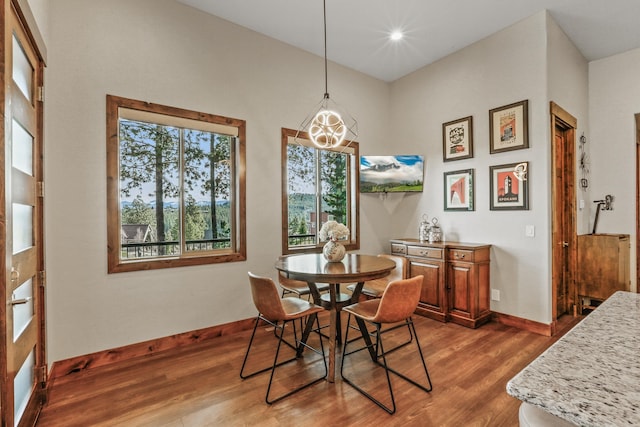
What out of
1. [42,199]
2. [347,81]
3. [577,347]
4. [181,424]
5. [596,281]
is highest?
[347,81]

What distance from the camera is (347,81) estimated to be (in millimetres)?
4574

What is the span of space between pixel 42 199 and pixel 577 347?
3.01m

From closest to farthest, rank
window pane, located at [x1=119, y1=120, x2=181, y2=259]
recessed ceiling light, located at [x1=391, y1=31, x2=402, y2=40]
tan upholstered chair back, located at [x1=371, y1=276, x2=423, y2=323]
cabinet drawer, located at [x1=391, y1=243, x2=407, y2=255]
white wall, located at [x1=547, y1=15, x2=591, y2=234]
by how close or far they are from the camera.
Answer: tan upholstered chair back, located at [x1=371, y1=276, x2=423, y2=323]
window pane, located at [x1=119, y1=120, x2=181, y2=259]
white wall, located at [x1=547, y1=15, x2=591, y2=234]
recessed ceiling light, located at [x1=391, y1=31, x2=402, y2=40]
cabinet drawer, located at [x1=391, y1=243, x2=407, y2=255]

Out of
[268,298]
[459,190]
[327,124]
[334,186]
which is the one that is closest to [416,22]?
[327,124]

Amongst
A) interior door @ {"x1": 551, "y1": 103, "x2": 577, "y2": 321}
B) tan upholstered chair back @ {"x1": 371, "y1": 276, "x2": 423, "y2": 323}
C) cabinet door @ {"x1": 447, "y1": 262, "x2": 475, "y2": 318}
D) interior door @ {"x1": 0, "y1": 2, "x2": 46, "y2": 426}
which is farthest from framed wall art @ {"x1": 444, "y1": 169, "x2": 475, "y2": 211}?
interior door @ {"x1": 0, "y1": 2, "x2": 46, "y2": 426}

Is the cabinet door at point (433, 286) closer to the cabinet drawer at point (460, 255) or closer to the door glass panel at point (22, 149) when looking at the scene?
the cabinet drawer at point (460, 255)

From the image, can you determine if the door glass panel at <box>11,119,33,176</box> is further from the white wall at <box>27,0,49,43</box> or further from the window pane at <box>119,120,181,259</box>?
the window pane at <box>119,120,181,259</box>

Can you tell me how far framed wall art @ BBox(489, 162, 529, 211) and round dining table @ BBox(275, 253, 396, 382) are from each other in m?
1.68

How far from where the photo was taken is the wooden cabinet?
3768 mm

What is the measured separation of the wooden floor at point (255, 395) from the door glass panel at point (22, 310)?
68cm

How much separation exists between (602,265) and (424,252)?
2.11 meters

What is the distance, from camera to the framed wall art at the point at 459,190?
13.1 feet

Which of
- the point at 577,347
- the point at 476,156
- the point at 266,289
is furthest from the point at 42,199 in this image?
the point at 476,156

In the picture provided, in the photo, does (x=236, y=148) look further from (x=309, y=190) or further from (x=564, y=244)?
(x=564, y=244)
